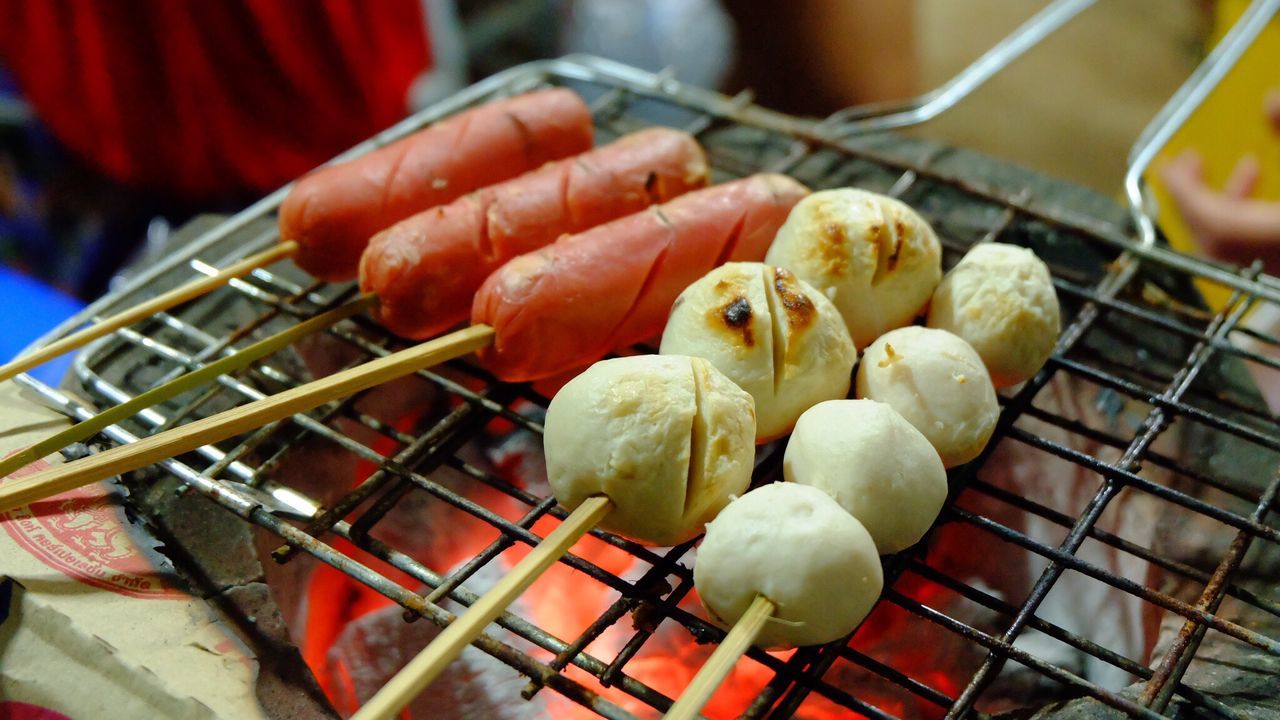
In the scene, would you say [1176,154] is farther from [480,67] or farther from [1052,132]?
[480,67]

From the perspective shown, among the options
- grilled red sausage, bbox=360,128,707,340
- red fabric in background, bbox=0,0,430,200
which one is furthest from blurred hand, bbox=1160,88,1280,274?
Answer: red fabric in background, bbox=0,0,430,200

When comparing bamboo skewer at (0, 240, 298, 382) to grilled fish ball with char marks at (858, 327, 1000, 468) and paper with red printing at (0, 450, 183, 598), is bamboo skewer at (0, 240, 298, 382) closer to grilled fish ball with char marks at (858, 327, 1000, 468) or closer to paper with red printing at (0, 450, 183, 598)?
paper with red printing at (0, 450, 183, 598)

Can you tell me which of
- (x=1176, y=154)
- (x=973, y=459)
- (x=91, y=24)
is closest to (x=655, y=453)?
(x=973, y=459)

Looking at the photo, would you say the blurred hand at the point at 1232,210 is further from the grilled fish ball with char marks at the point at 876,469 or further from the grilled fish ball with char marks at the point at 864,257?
the grilled fish ball with char marks at the point at 876,469

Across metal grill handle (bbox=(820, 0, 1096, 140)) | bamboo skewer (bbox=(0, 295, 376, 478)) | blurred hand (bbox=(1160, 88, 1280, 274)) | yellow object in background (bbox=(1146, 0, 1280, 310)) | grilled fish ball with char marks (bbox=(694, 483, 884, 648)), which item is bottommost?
bamboo skewer (bbox=(0, 295, 376, 478))

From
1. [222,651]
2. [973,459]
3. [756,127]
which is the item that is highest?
[756,127]

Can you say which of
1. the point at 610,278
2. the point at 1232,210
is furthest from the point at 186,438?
the point at 1232,210
